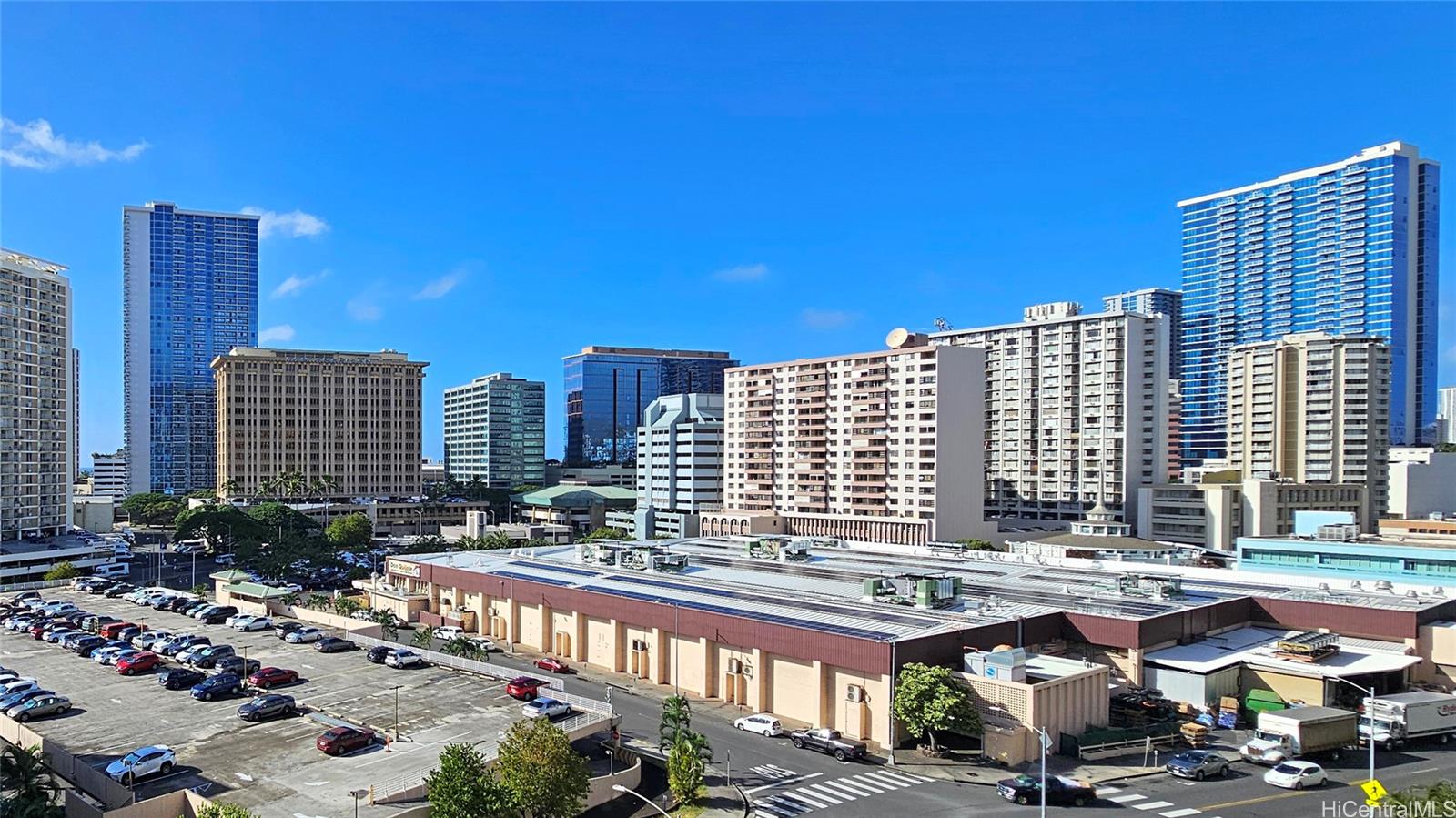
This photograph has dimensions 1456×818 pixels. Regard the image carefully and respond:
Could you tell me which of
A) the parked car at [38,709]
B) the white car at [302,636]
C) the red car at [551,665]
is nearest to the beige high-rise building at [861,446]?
the red car at [551,665]

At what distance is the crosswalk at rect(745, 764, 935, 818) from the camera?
3206 centimetres

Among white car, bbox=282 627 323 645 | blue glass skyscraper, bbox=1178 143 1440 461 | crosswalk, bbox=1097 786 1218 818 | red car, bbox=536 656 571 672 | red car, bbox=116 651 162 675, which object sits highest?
blue glass skyscraper, bbox=1178 143 1440 461

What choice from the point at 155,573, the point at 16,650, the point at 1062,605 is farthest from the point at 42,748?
the point at 155,573

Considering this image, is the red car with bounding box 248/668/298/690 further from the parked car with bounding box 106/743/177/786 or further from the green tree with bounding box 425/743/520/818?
the green tree with bounding box 425/743/520/818

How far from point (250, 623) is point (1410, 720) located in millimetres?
62643

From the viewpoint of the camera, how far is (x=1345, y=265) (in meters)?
172

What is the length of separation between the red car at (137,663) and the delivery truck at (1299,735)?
5236cm

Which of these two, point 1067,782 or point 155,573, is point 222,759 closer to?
point 1067,782

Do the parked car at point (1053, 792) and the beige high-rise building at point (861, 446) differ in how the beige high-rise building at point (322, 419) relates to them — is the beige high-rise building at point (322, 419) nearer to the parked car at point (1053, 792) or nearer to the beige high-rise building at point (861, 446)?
the beige high-rise building at point (861, 446)

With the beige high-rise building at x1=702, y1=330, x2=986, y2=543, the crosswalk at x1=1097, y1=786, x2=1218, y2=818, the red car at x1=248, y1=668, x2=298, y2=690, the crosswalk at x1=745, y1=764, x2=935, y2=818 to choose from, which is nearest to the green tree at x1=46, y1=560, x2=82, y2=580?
the red car at x1=248, y1=668, x2=298, y2=690

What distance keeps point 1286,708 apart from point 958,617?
14.3m

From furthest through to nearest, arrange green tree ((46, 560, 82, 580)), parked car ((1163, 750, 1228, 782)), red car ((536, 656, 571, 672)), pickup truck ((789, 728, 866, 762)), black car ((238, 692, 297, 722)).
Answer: green tree ((46, 560, 82, 580))
red car ((536, 656, 571, 672))
black car ((238, 692, 297, 722))
pickup truck ((789, 728, 866, 762))
parked car ((1163, 750, 1228, 782))

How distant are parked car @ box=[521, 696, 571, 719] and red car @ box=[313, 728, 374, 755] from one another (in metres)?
6.26

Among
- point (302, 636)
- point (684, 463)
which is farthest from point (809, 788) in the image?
point (684, 463)
